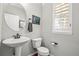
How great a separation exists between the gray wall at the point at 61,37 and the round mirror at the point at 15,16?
431 millimetres

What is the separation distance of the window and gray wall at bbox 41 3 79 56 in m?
0.07

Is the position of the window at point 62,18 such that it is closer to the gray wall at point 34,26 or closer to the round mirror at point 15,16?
the gray wall at point 34,26

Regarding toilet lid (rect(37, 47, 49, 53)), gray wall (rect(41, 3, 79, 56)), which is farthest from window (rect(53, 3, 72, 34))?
toilet lid (rect(37, 47, 49, 53))

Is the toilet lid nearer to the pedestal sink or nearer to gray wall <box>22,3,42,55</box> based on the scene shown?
gray wall <box>22,3,42,55</box>

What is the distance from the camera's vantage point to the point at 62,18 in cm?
136

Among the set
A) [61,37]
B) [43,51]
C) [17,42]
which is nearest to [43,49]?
[43,51]

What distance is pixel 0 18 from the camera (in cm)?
111

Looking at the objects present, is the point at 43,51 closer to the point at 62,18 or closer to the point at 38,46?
the point at 38,46

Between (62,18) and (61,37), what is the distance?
0.39 metres

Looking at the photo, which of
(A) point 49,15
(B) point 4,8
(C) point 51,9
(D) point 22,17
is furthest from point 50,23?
(B) point 4,8

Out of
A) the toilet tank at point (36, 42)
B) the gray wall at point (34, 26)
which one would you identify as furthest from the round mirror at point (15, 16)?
the toilet tank at point (36, 42)

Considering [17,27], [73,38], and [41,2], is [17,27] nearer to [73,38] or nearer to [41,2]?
[41,2]

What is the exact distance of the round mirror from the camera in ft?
3.94

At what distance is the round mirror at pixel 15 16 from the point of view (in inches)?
47.3
